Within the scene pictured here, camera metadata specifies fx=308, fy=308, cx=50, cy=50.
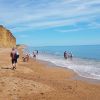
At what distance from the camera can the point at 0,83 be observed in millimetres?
16578

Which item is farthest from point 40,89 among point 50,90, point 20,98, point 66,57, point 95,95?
point 66,57

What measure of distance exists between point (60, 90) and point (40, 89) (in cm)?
132

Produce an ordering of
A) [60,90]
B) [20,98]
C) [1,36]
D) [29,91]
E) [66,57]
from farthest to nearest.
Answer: [1,36] → [66,57] → [60,90] → [29,91] → [20,98]

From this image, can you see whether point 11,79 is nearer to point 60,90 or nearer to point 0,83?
point 0,83

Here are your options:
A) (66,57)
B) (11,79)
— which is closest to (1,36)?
(66,57)

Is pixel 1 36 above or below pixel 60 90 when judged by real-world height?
above

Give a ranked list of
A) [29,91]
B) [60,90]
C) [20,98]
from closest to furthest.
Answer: [20,98], [29,91], [60,90]

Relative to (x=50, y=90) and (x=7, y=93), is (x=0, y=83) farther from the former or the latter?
(x=50, y=90)

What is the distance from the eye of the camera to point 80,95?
16.5 metres

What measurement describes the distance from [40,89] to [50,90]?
65cm

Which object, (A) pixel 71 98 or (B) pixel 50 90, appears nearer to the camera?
(A) pixel 71 98

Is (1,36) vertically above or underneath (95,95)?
above

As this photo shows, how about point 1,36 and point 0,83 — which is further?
point 1,36

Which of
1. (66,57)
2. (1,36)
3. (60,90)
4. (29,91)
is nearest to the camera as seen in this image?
(29,91)
